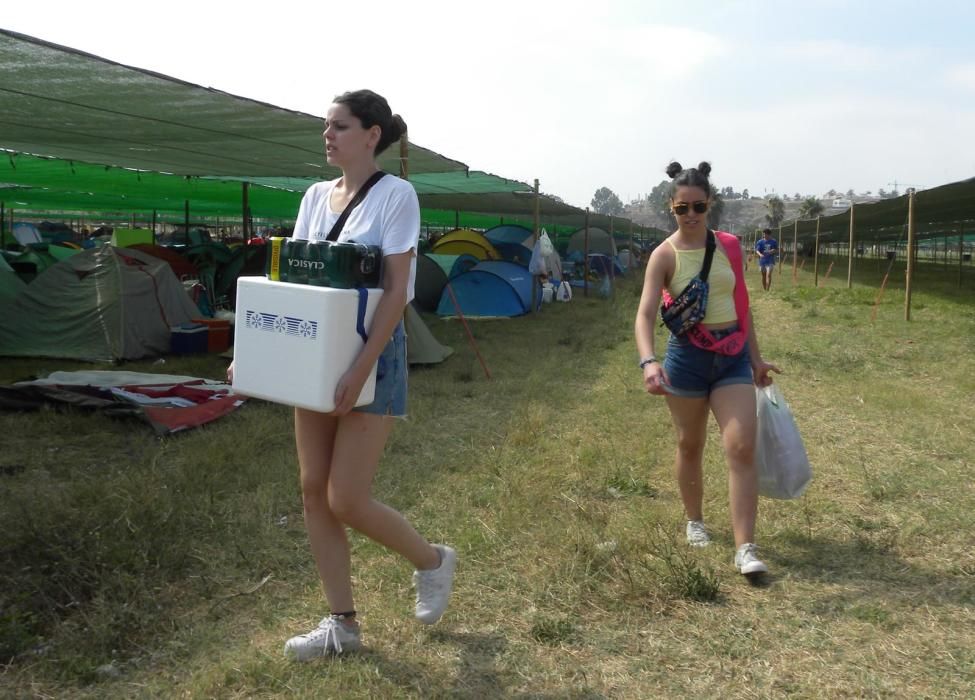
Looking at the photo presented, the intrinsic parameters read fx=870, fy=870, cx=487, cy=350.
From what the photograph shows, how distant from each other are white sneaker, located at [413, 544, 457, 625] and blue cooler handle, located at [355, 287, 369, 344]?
0.82 metres

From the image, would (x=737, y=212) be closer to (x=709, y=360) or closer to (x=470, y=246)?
(x=470, y=246)

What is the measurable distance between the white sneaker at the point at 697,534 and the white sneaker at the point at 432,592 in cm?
127

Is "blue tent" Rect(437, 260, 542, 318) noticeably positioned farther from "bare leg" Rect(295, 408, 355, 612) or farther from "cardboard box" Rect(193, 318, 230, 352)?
"bare leg" Rect(295, 408, 355, 612)

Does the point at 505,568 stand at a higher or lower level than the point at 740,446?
lower

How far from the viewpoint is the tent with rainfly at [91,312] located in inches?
349

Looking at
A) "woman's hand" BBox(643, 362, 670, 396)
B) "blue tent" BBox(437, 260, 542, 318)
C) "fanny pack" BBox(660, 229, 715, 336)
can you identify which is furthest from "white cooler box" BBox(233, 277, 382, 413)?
"blue tent" BBox(437, 260, 542, 318)

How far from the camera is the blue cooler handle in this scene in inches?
91.5

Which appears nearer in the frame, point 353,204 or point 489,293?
point 353,204

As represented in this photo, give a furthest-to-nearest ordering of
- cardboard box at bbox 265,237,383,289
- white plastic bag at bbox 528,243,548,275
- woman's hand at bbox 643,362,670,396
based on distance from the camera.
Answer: white plastic bag at bbox 528,243,548,275 → woman's hand at bbox 643,362,670,396 → cardboard box at bbox 265,237,383,289

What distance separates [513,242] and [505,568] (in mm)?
17795

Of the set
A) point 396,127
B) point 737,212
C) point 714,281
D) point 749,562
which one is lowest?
point 749,562

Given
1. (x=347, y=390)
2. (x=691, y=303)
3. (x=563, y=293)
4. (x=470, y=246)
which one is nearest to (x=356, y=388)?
(x=347, y=390)

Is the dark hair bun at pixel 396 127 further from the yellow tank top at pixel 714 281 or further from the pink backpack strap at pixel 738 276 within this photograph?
the pink backpack strap at pixel 738 276

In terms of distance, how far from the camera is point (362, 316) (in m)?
2.35
